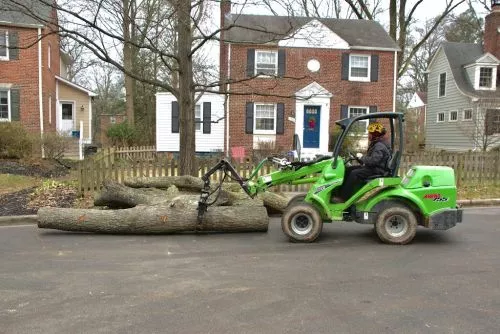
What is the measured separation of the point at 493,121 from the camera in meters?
27.1

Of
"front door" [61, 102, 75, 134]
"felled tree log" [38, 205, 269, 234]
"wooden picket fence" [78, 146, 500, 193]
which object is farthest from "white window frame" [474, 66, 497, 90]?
"felled tree log" [38, 205, 269, 234]

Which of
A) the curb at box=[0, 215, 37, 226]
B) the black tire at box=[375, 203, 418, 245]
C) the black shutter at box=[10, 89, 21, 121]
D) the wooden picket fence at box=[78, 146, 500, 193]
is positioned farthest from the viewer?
the black shutter at box=[10, 89, 21, 121]

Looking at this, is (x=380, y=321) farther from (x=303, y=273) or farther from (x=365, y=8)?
(x=365, y=8)

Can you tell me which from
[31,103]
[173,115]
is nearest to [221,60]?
[173,115]

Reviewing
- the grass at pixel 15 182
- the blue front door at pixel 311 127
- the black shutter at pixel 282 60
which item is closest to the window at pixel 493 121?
the blue front door at pixel 311 127

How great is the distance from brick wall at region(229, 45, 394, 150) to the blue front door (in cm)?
→ 68

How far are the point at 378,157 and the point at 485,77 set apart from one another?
89.8 ft

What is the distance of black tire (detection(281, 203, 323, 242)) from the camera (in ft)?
25.0

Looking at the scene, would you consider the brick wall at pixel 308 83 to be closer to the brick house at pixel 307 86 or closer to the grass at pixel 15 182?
the brick house at pixel 307 86

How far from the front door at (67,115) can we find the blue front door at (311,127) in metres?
14.3

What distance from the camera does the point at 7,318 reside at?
178 inches

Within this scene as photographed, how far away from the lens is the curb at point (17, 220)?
938 centimetres

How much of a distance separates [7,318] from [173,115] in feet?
69.3

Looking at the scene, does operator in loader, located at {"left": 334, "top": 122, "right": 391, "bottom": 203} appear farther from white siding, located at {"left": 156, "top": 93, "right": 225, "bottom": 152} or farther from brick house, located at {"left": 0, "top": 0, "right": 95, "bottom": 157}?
brick house, located at {"left": 0, "top": 0, "right": 95, "bottom": 157}
